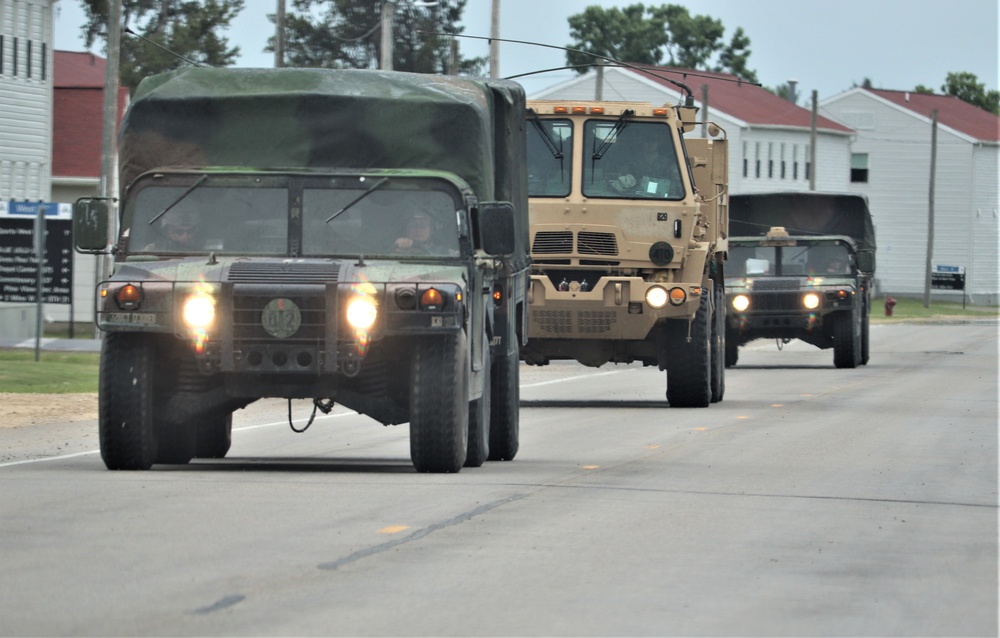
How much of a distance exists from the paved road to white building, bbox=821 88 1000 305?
78.5m

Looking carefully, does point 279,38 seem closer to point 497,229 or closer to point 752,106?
point 497,229

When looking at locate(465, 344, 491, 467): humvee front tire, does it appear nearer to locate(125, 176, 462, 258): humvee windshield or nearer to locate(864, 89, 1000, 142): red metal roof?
locate(125, 176, 462, 258): humvee windshield

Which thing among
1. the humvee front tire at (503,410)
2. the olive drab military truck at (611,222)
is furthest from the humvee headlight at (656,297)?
the humvee front tire at (503,410)

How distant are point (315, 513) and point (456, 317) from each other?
2.08m

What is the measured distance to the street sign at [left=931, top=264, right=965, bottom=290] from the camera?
289 feet

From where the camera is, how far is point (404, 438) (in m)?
17.7

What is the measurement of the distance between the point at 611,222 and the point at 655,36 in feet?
294

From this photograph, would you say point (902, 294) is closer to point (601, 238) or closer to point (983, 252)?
point (983, 252)

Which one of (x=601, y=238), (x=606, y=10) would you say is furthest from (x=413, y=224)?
(x=606, y=10)

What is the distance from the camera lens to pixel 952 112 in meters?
99.8

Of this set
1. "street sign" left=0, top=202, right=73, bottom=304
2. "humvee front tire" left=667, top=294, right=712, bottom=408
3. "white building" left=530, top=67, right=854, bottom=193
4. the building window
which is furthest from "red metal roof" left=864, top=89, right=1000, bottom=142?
"humvee front tire" left=667, top=294, right=712, bottom=408

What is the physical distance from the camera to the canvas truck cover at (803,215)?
109 ft

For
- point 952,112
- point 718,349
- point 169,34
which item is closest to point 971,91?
point 952,112

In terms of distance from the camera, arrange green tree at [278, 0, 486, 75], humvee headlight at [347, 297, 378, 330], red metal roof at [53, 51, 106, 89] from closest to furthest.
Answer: humvee headlight at [347, 297, 378, 330], red metal roof at [53, 51, 106, 89], green tree at [278, 0, 486, 75]
